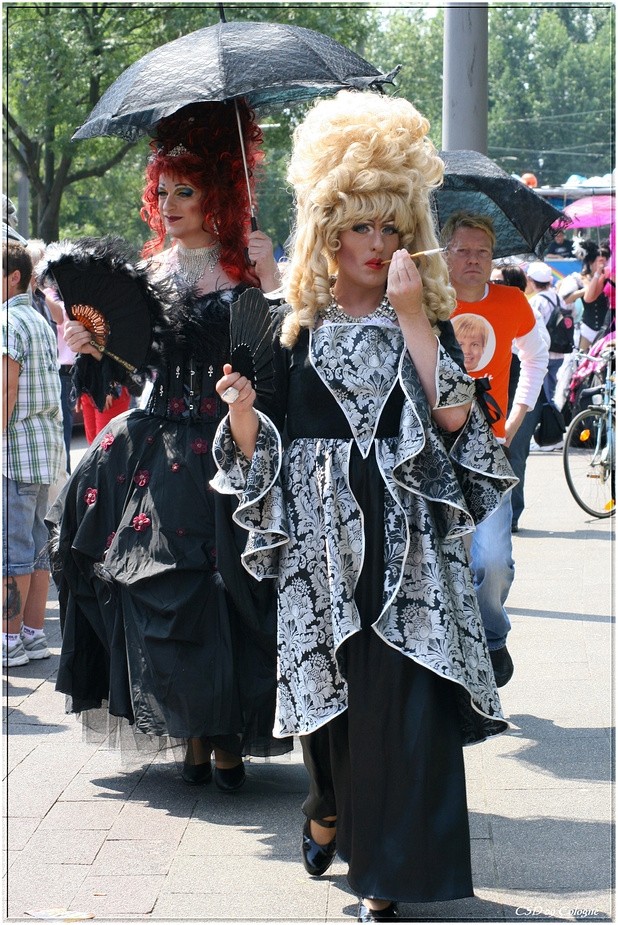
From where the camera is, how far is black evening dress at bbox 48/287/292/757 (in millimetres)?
4172

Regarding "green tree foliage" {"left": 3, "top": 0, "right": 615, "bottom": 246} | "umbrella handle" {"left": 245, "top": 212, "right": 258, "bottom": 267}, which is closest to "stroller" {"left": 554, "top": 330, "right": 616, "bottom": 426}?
"green tree foliage" {"left": 3, "top": 0, "right": 615, "bottom": 246}

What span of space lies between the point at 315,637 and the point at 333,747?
0.30 m

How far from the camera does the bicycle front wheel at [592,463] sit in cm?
1036

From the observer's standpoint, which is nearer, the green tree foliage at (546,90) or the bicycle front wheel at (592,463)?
the bicycle front wheel at (592,463)

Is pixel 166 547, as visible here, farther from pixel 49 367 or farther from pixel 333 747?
pixel 49 367

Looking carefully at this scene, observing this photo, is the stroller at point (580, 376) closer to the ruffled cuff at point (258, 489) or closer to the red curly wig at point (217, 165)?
the red curly wig at point (217, 165)

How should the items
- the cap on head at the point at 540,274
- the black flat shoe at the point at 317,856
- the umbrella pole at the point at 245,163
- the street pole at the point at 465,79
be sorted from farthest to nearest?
the cap on head at the point at 540,274 < the street pole at the point at 465,79 < the umbrella pole at the point at 245,163 < the black flat shoe at the point at 317,856

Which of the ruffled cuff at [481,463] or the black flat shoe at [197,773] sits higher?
the ruffled cuff at [481,463]

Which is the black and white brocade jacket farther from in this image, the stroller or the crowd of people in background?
the stroller

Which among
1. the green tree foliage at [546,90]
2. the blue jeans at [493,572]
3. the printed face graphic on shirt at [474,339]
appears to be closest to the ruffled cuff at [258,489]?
Result: the blue jeans at [493,572]

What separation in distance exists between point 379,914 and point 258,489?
1.12 m

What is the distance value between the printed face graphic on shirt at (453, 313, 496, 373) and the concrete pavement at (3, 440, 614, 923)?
1.45 meters

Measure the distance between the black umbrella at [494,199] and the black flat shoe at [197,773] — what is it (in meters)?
2.22

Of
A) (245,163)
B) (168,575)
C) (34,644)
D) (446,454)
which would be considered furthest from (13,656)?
(446,454)
